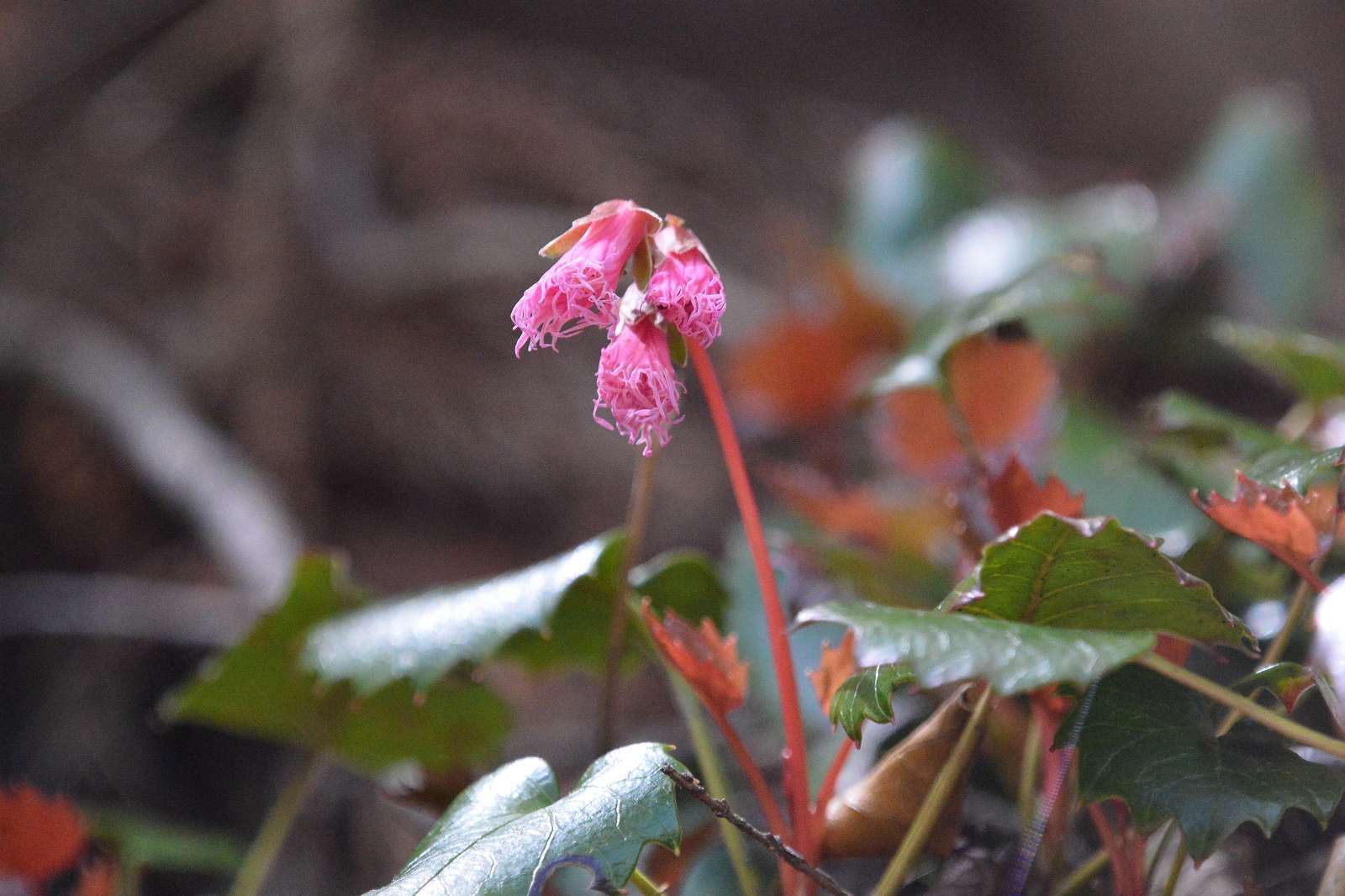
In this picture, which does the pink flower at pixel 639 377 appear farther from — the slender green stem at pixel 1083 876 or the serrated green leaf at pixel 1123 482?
the serrated green leaf at pixel 1123 482

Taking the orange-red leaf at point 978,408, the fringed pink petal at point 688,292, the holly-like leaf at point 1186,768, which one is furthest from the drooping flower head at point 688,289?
the orange-red leaf at point 978,408

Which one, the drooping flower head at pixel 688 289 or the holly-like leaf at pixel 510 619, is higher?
the drooping flower head at pixel 688 289

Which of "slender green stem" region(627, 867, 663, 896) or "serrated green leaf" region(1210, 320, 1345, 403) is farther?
"serrated green leaf" region(1210, 320, 1345, 403)

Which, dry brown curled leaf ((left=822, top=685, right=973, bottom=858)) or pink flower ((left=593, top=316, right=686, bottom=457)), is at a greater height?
pink flower ((left=593, top=316, right=686, bottom=457))

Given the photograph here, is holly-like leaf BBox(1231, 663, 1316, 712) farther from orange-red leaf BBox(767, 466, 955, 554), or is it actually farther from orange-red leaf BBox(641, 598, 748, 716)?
orange-red leaf BBox(767, 466, 955, 554)

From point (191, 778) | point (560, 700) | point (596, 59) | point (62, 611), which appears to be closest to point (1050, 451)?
point (560, 700)

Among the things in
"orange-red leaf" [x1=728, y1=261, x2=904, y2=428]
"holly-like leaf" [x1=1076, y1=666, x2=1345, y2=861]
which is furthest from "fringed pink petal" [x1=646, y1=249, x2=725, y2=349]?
"orange-red leaf" [x1=728, y1=261, x2=904, y2=428]

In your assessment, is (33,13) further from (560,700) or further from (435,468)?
(560,700)
